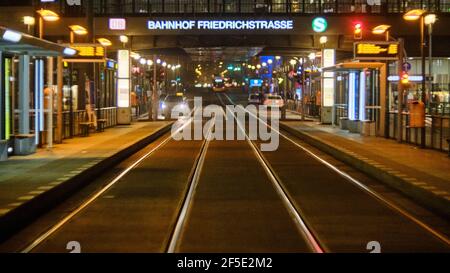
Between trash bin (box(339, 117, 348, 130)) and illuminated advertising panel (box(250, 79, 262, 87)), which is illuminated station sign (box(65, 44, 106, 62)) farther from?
illuminated advertising panel (box(250, 79, 262, 87))

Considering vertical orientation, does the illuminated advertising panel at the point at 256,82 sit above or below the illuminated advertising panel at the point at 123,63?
above

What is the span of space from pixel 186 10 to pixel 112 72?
18.9 feet

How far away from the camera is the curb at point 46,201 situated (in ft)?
36.5

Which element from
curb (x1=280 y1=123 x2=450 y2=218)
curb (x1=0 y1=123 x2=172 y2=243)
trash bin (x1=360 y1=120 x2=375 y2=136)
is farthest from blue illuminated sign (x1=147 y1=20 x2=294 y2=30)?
curb (x1=0 y1=123 x2=172 y2=243)

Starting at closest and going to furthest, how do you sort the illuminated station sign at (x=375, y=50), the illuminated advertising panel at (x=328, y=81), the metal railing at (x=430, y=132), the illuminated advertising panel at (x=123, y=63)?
the metal railing at (x=430, y=132) → the illuminated station sign at (x=375, y=50) → the illuminated advertising panel at (x=123, y=63) → the illuminated advertising panel at (x=328, y=81)

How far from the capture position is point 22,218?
11.9m

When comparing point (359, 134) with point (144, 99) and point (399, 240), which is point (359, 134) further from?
point (144, 99)

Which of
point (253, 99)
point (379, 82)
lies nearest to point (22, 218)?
point (379, 82)

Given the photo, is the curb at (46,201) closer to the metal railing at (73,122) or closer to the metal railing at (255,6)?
the metal railing at (73,122)

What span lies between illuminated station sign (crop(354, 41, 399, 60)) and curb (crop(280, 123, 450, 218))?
11.8 feet

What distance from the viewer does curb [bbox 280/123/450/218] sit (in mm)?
13258

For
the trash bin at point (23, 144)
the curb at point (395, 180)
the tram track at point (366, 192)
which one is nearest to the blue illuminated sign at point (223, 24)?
the curb at point (395, 180)

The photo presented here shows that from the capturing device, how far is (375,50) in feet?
93.7

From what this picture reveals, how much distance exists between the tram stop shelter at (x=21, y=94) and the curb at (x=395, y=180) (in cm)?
858
